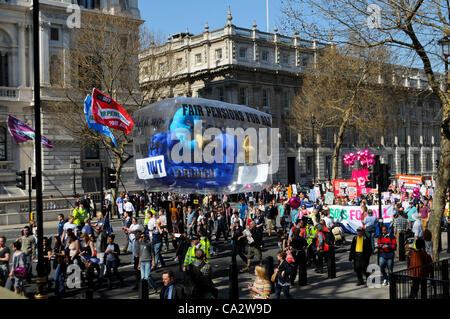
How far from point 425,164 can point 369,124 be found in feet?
147

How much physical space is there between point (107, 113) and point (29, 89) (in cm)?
2428

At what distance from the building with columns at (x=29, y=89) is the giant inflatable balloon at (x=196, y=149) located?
93.4 feet

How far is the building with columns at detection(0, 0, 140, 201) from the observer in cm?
4231

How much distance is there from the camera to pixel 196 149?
1455cm

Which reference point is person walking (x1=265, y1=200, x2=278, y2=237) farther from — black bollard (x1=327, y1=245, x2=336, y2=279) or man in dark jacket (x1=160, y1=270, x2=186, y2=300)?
man in dark jacket (x1=160, y1=270, x2=186, y2=300)

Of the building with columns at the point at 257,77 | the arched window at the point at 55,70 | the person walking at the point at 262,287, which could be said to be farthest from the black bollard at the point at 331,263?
the building with columns at the point at 257,77

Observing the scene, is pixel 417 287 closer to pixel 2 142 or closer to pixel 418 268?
pixel 418 268

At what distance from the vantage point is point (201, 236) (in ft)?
51.2

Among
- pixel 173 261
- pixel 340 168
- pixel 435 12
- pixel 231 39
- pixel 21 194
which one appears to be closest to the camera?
pixel 435 12

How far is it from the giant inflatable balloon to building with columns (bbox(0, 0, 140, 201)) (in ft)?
93.4

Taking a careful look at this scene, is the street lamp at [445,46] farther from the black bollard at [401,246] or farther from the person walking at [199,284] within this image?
the person walking at [199,284]

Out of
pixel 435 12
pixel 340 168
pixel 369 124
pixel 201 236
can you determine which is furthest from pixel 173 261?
pixel 340 168

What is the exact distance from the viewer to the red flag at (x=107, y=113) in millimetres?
21750
